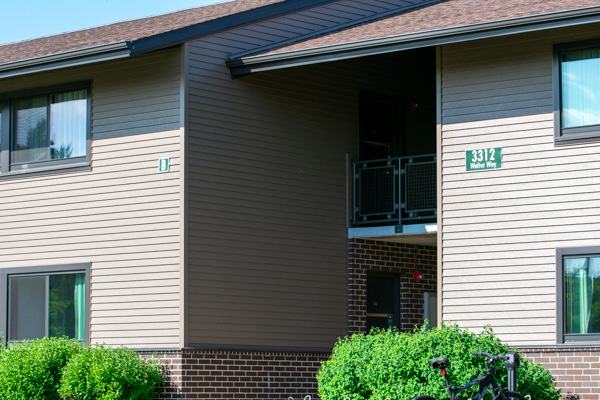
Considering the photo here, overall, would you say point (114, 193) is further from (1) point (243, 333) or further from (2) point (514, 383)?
(2) point (514, 383)

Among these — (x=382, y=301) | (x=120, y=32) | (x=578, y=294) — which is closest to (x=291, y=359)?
(x=382, y=301)

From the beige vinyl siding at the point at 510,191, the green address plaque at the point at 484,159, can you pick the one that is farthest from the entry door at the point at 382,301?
the green address plaque at the point at 484,159

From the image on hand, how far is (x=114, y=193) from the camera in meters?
17.7

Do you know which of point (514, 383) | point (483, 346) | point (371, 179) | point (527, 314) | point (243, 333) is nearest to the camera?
point (514, 383)

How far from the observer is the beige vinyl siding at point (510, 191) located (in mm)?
14992

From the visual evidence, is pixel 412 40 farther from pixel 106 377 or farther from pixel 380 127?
pixel 106 377

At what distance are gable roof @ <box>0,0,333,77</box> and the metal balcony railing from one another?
325cm

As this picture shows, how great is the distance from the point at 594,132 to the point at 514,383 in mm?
3960

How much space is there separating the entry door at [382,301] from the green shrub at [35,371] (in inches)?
218

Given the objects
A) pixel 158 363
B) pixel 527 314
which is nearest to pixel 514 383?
pixel 527 314

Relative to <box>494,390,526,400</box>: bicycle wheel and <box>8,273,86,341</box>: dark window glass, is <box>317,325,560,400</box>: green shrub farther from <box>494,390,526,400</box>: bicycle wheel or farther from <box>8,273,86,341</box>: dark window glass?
<box>8,273,86,341</box>: dark window glass

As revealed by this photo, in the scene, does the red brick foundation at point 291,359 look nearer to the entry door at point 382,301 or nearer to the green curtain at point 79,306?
the entry door at point 382,301

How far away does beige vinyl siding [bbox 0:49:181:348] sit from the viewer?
17.0m

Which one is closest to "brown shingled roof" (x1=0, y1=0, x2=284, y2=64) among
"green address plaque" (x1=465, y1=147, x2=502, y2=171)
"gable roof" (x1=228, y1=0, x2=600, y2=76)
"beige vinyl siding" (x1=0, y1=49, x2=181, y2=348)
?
"beige vinyl siding" (x1=0, y1=49, x2=181, y2=348)
